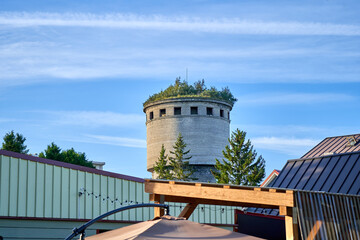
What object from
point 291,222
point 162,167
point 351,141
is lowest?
point 291,222

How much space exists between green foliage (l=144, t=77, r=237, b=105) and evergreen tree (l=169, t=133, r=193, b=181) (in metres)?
5.63

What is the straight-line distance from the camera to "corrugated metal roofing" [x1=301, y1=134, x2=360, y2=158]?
1062 inches

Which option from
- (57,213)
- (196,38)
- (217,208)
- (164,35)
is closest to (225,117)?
(196,38)

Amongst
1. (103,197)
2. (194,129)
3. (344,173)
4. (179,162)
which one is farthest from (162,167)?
(344,173)

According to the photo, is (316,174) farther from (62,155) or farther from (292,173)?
(62,155)

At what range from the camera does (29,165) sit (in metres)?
17.8

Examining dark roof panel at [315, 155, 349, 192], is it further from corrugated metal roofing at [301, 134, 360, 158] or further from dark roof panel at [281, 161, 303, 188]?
corrugated metal roofing at [301, 134, 360, 158]

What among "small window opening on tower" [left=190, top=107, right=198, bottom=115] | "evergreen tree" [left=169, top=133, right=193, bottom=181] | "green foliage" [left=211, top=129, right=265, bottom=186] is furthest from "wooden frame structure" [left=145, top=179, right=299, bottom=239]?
"small window opening on tower" [left=190, top=107, right=198, bottom=115]

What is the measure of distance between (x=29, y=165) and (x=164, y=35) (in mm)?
12779

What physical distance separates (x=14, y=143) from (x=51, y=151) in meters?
4.53

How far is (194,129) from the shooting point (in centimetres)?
6475

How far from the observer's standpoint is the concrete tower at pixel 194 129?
64.2m

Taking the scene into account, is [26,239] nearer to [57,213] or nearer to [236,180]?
[57,213]

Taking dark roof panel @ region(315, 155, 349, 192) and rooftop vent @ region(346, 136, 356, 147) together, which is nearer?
dark roof panel @ region(315, 155, 349, 192)
